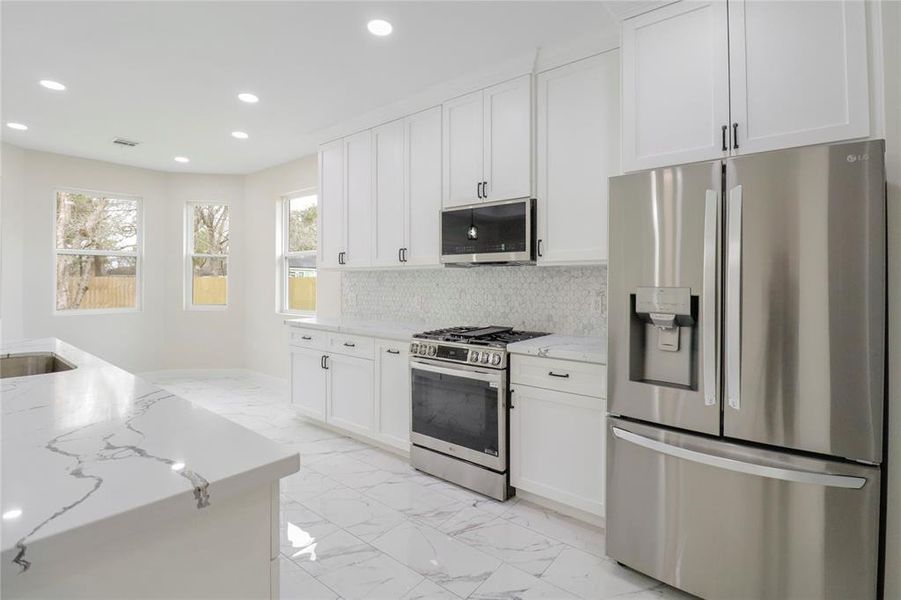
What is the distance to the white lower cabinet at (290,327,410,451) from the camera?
131 inches

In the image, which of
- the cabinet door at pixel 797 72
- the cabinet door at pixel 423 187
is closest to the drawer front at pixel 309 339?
the cabinet door at pixel 423 187

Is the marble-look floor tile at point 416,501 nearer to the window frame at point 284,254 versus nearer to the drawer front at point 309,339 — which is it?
the drawer front at point 309,339

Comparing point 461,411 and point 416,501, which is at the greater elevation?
point 461,411

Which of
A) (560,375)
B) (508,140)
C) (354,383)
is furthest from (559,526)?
(508,140)

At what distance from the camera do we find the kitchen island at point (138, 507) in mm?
663

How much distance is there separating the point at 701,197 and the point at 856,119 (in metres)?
0.56

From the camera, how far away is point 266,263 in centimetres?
591

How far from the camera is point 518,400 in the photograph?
2666mm

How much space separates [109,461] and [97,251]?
19.9 ft

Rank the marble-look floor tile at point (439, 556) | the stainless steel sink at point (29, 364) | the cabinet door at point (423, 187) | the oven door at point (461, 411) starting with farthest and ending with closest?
the cabinet door at point (423, 187) → the oven door at point (461, 411) → the stainless steel sink at point (29, 364) → the marble-look floor tile at point (439, 556)

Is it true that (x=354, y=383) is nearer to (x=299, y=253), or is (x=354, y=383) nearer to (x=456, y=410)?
(x=456, y=410)

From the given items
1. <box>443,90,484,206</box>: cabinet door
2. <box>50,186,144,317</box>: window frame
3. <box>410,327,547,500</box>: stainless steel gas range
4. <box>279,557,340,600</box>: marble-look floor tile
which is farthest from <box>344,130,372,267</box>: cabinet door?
<box>50,186,144,317</box>: window frame

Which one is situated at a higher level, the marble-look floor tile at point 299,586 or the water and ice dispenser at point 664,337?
the water and ice dispenser at point 664,337

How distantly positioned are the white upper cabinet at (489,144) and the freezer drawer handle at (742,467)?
159cm
